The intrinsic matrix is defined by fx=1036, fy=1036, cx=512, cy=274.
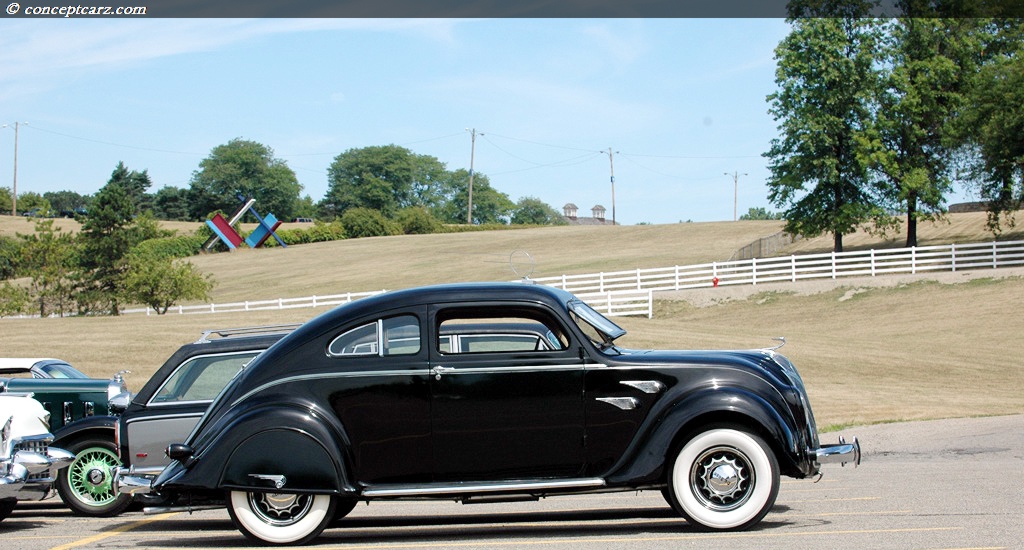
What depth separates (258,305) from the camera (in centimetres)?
5012

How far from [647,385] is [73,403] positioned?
303 inches

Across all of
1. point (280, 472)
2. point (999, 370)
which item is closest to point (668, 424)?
point (280, 472)

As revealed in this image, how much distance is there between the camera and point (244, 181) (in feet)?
499

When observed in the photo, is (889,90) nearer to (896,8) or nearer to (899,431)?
(896,8)

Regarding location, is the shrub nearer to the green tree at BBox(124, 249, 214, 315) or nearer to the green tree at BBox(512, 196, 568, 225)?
the green tree at BBox(124, 249, 214, 315)

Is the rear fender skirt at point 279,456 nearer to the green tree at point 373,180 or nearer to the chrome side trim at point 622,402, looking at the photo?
the chrome side trim at point 622,402

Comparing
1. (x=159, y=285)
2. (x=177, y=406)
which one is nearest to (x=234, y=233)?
(x=159, y=285)

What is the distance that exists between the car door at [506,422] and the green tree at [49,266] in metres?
56.3

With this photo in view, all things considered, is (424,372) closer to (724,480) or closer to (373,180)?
(724,480)

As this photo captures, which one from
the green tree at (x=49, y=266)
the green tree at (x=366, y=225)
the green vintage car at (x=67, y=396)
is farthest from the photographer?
the green tree at (x=366, y=225)

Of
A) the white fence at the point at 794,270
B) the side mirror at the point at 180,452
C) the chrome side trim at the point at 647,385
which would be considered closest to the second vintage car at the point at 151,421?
the side mirror at the point at 180,452

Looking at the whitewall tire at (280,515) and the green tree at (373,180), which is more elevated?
the green tree at (373,180)

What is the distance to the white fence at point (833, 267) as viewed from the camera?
46844mm

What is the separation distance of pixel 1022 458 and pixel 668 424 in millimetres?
8357
